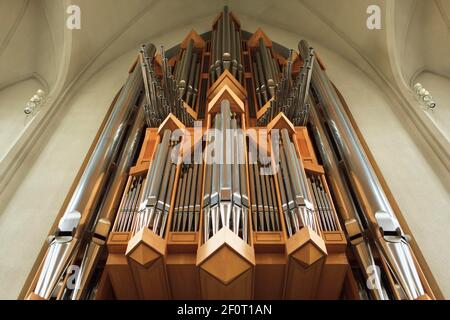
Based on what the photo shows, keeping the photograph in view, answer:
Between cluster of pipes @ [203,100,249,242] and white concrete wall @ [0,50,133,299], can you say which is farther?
white concrete wall @ [0,50,133,299]

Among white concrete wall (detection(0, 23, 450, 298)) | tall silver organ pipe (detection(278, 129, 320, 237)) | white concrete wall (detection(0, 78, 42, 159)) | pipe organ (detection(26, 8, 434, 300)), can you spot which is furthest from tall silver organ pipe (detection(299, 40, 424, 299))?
white concrete wall (detection(0, 78, 42, 159))

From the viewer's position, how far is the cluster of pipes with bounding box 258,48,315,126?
5.63 meters

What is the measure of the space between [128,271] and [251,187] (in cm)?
142

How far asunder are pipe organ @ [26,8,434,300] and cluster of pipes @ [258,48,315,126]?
21mm

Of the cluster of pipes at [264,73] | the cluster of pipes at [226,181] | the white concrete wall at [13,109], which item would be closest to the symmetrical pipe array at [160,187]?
the cluster of pipes at [226,181]

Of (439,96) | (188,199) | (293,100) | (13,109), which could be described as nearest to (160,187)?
(188,199)

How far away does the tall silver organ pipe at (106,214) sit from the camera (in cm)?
354

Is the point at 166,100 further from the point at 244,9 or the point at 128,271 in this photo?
the point at 244,9

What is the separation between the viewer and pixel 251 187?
425cm

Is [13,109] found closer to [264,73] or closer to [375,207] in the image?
[264,73]

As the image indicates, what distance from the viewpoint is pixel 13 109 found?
680 centimetres

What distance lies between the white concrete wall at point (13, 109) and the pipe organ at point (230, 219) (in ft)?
5.95

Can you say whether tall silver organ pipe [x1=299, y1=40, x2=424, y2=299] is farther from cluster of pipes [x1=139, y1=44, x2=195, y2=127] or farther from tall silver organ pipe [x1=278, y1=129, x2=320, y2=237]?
cluster of pipes [x1=139, y1=44, x2=195, y2=127]
